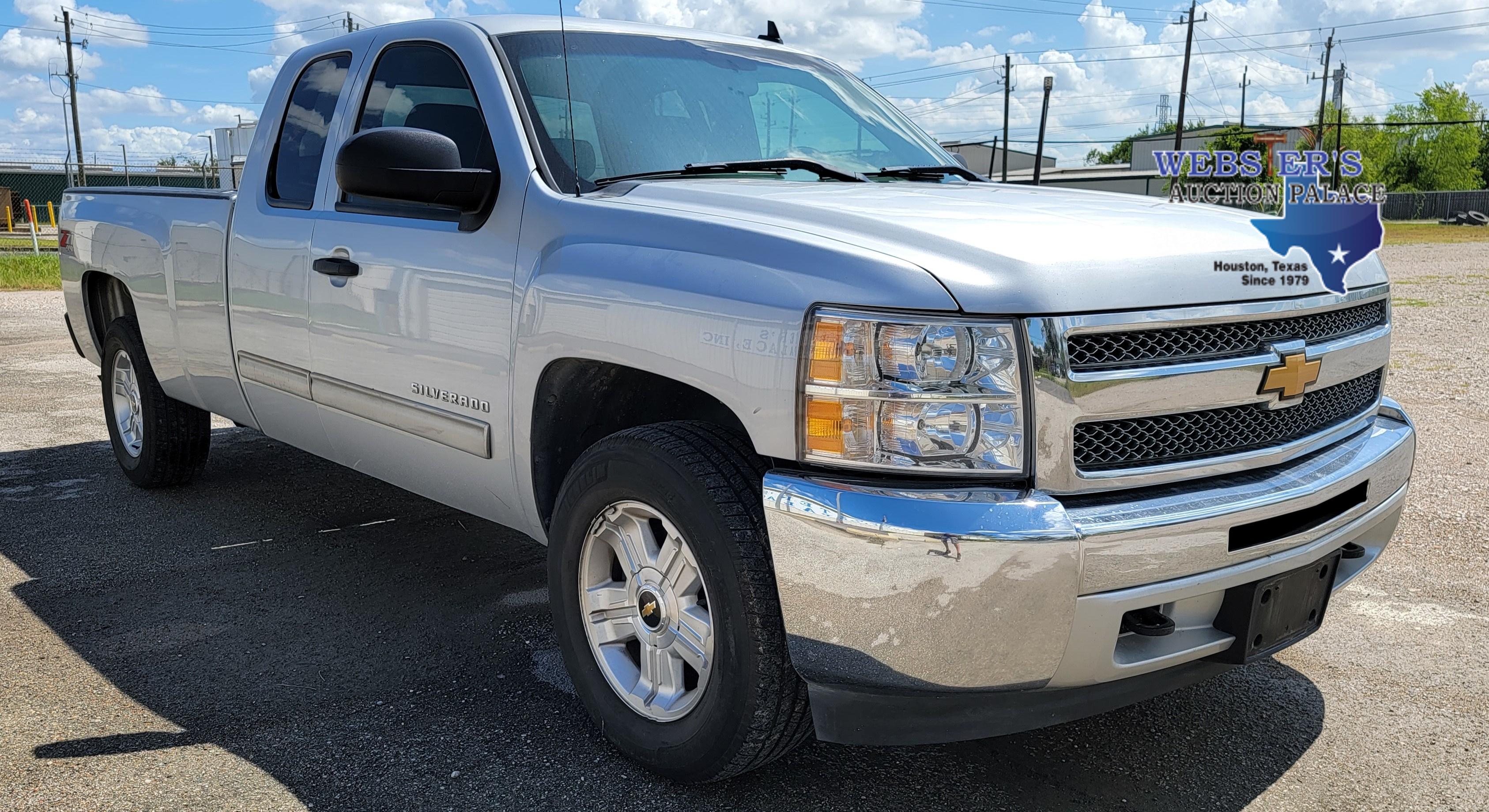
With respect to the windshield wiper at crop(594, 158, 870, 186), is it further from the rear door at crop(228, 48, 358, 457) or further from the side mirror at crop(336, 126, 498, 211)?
the rear door at crop(228, 48, 358, 457)

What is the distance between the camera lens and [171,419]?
211 inches

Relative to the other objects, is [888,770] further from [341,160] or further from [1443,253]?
[1443,253]

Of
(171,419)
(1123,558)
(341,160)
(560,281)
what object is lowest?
(171,419)

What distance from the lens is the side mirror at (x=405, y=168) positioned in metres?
3.02

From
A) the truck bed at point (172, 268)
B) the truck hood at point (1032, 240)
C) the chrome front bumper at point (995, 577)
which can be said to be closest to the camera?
the chrome front bumper at point (995, 577)

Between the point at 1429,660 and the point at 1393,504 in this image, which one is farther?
the point at 1429,660

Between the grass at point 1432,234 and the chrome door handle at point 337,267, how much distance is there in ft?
125

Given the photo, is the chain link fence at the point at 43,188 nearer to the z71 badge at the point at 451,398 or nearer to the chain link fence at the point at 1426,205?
the z71 badge at the point at 451,398

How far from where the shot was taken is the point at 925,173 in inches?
147

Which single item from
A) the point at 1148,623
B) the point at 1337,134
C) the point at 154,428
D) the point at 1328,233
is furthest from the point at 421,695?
the point at 1337,134

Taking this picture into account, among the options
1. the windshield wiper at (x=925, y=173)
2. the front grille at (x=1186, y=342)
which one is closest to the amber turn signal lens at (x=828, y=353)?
the front grille at (x=1186, y=342)

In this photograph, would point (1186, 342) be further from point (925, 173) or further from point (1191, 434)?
point (925, 173)

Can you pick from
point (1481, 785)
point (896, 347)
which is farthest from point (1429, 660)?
point (896, 347)

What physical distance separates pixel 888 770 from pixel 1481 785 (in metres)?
1.38
